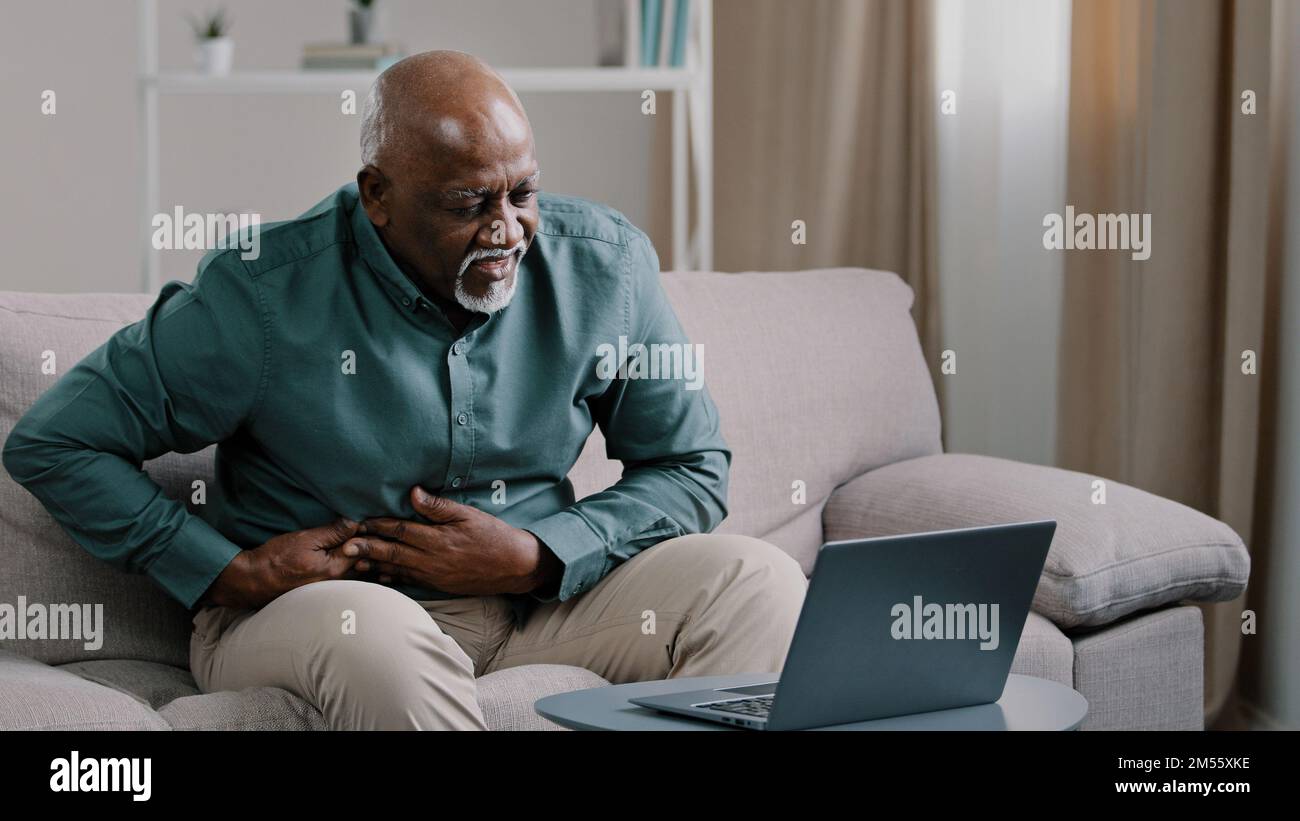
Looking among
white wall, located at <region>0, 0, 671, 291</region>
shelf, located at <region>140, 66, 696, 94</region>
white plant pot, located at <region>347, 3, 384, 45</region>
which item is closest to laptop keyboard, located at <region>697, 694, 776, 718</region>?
shelf, located at <region>140, 66, 696, 94</region>

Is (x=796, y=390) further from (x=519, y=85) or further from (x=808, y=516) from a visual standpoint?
(x=519, y=85)

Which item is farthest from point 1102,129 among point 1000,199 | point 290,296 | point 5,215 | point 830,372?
point 5,215

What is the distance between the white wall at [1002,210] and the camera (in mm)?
2650

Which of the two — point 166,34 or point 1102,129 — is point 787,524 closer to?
point 1102,129

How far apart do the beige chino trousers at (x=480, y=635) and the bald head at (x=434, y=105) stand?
1.53ft

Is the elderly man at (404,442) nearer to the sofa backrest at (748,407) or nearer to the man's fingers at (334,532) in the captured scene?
the man's fingers at (334,532)

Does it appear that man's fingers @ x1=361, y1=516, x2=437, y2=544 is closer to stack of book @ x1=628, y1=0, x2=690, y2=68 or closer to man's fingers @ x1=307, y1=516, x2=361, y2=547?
man's fingers @ x1=307, y1=516, x2=361, y2=547

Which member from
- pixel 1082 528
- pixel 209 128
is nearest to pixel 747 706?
pixel 1082 528

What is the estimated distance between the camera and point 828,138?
2.86 metres

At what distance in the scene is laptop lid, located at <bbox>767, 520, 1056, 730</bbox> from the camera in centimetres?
101

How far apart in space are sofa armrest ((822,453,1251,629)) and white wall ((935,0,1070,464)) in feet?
2.18
